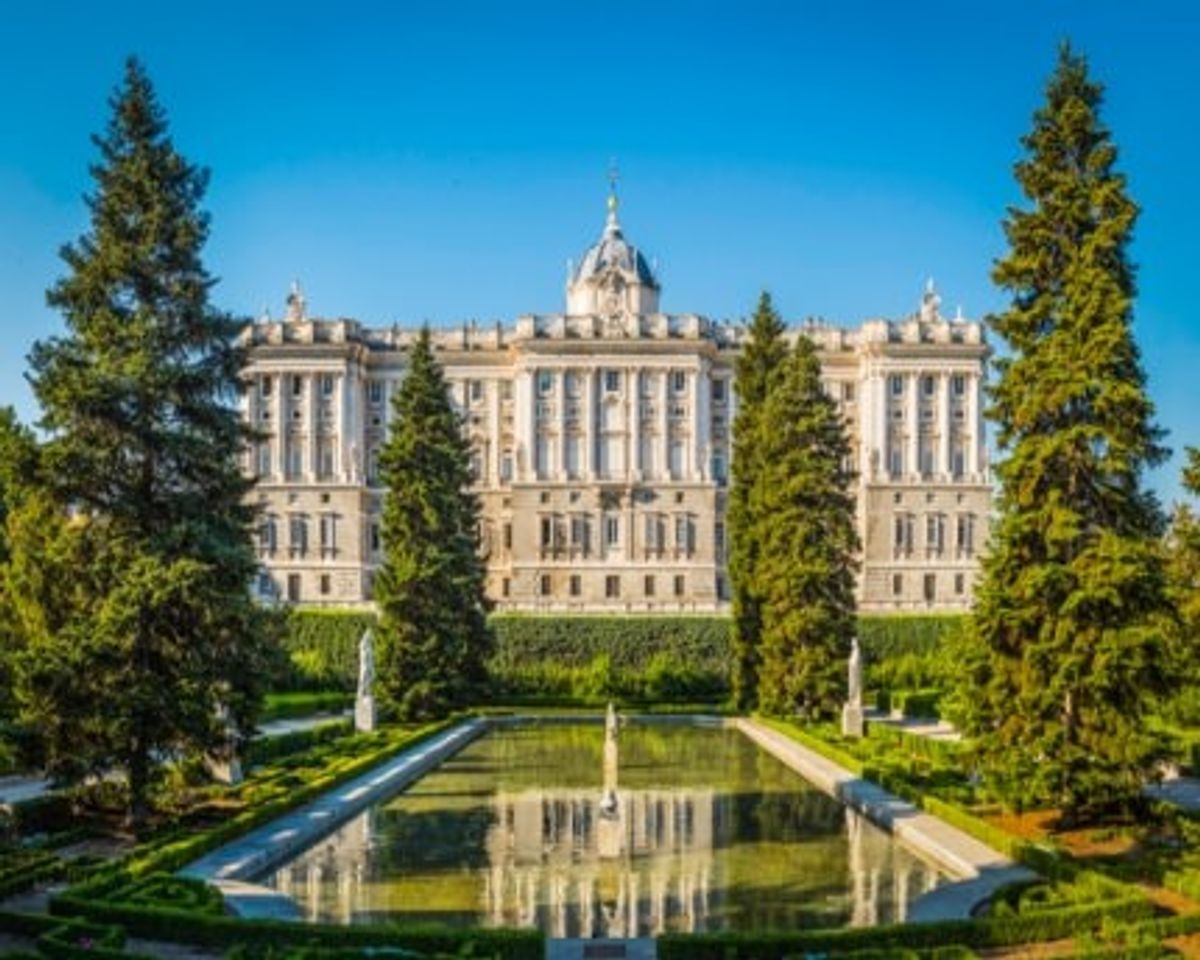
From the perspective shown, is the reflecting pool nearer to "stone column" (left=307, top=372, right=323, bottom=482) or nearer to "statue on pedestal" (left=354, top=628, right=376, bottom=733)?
"statue on pedestal" (left=354, top=628, right=376, bottom=733)

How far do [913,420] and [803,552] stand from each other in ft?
136

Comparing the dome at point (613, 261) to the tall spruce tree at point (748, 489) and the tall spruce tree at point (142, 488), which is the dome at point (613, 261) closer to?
the tall spruce tree at point (748, 489)

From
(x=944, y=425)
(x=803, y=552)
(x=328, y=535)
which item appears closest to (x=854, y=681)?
(x=803, y=552)

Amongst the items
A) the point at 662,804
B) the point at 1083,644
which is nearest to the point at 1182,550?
the point at 1083,644

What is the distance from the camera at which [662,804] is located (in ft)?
79.2

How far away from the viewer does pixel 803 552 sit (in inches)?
1513

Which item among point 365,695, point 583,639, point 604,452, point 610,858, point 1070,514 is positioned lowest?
point 583,639

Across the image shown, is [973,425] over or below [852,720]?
over

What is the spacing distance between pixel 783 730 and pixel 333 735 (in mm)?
10946

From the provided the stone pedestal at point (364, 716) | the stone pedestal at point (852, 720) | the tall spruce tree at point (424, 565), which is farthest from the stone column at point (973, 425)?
the stone pedestal at point (364, 716)

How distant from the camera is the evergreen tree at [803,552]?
3797cm

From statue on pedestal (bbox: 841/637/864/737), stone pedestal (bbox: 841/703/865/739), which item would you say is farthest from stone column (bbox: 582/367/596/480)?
stone pedestal (bbox: 841/703/865/739)

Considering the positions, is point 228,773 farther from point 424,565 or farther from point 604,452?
point 604,452

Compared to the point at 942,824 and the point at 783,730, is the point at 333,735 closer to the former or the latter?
the point at 783,730
